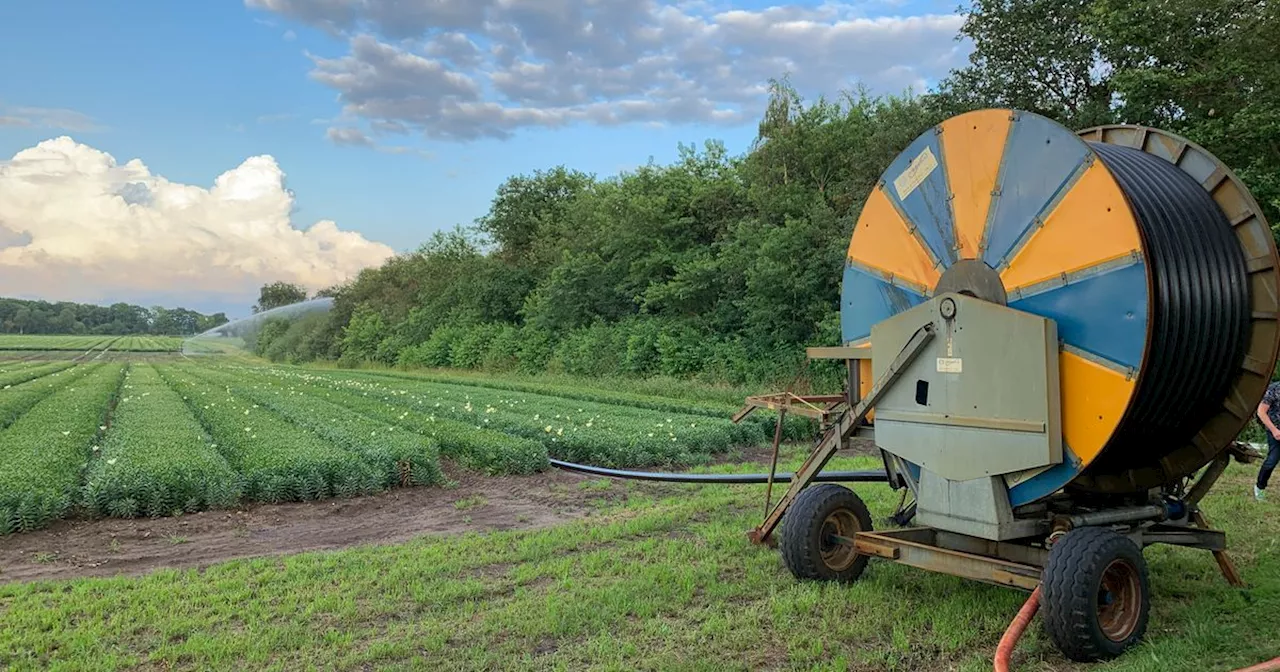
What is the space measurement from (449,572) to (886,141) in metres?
19.9

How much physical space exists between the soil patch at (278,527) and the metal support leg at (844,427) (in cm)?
300

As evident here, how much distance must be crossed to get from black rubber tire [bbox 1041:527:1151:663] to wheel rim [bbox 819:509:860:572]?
5.54 ft

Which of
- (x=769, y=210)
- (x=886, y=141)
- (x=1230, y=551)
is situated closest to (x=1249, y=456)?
(x=1230, y=551)

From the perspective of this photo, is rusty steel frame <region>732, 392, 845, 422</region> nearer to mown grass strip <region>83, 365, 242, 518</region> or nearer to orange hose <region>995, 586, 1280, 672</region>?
orange hose <region>995, 586, 1280, 672</region>

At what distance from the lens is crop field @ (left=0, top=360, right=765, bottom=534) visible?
917 cm

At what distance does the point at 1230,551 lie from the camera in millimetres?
7078

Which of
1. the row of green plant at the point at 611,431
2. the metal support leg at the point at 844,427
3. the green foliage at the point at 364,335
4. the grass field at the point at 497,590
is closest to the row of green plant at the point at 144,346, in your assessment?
the green foliage at the point at 364,335

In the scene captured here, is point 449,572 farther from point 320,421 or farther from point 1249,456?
point 320,421

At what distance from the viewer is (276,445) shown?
1158cm

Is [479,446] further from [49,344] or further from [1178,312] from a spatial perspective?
[49,344]

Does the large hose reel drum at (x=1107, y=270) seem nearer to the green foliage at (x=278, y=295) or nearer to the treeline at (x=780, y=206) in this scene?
the treeline at (x=780, y=206)

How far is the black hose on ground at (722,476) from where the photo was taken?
8.88 metres

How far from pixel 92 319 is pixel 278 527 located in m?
161

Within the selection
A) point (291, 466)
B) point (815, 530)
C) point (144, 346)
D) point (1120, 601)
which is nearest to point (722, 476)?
point (815, 530)
